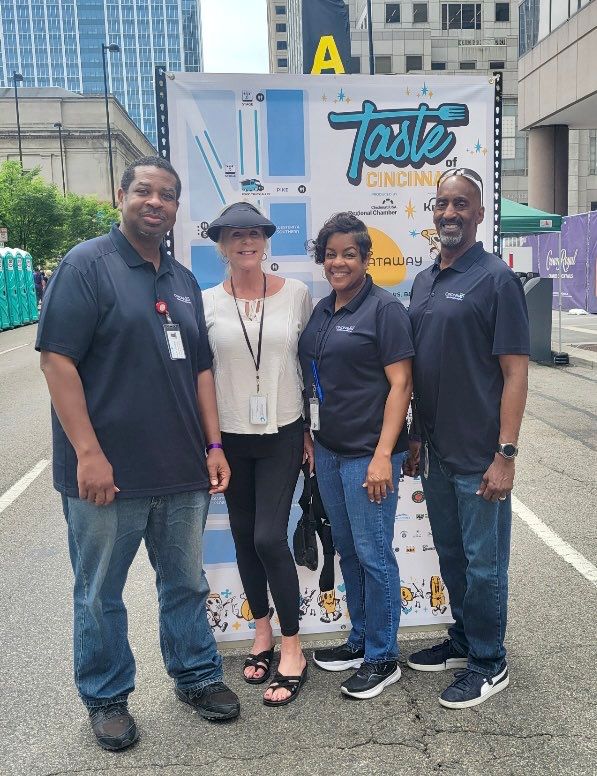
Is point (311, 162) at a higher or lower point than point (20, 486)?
higher

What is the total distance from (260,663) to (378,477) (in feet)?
3.69

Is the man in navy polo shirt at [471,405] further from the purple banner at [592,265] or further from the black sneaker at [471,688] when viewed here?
the purple banner at [592,265]

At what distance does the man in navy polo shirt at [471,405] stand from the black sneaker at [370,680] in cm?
26

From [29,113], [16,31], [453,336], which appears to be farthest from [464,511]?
[16,31]

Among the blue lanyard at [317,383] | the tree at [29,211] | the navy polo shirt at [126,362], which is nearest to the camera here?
the navy polo shirt at [126,362]

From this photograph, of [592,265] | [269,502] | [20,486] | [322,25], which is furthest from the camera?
[592,265]

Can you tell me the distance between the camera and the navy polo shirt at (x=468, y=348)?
9.28 ft

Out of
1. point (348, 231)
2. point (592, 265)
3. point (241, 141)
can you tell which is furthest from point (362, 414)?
point (592, 265)

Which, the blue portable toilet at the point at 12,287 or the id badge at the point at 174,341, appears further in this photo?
the blue portable toilet at the point at 12,287

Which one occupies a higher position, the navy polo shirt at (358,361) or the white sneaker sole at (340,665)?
the navy polo shirt at (358,361)

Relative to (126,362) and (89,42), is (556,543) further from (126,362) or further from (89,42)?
(89,42)

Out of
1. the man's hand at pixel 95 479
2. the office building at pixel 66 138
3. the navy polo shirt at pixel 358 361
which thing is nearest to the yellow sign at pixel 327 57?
the navy polo shirt at pixel 358 361

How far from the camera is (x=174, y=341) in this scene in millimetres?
2799

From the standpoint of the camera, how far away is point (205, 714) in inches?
Result: 120
